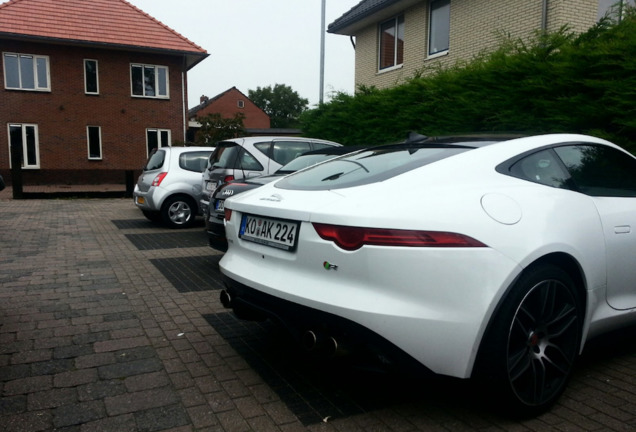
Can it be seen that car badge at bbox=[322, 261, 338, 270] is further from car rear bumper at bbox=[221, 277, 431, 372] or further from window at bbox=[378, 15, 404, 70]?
window at bbox=[378, 15, 404, 70]

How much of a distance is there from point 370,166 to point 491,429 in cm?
161

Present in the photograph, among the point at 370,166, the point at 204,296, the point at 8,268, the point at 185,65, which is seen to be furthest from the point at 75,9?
the point at 370,166

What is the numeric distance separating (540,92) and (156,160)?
302 inches

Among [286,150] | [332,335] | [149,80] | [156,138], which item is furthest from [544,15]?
[149,80]

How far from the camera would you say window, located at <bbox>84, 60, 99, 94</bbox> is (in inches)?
1044

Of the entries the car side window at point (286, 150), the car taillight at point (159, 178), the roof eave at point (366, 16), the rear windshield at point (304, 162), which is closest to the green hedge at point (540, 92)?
the car side window at point (286, 150)

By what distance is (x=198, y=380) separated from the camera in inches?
132

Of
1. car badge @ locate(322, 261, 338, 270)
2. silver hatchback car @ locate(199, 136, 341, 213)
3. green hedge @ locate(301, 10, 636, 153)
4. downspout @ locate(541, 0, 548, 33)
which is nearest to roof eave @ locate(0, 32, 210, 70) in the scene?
downspout @ locate(541, 0, 548, 33)

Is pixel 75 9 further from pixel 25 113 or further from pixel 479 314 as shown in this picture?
pixel 479 314

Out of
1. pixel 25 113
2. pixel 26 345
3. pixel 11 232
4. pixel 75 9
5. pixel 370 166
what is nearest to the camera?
pixel 370 166

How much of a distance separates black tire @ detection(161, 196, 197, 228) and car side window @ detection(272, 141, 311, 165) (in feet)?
11.0

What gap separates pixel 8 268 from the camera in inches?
265

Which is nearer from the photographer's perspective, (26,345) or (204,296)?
(26,345)

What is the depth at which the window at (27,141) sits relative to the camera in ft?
82.0
